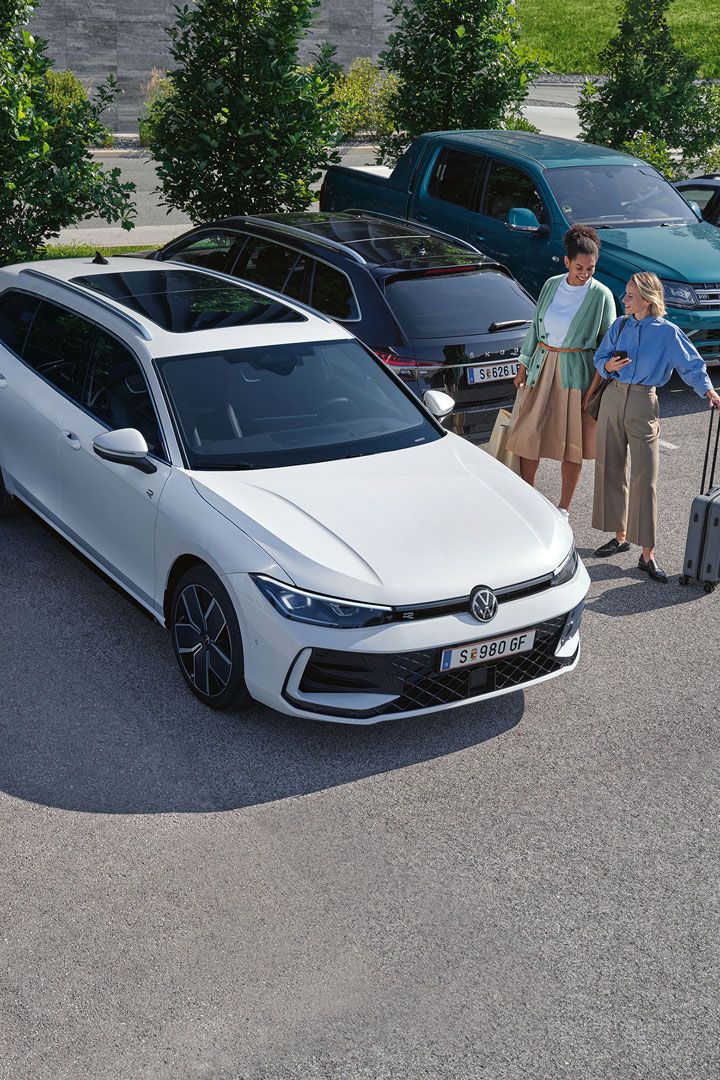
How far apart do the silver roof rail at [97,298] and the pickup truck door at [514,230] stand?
17.9 ft

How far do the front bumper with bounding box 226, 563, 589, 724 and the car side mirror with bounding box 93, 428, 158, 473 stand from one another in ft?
2.97

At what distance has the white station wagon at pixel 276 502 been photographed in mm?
5305

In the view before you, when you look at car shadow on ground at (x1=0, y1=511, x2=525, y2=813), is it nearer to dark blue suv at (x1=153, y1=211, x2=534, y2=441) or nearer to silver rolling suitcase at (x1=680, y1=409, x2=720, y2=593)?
silver rolling suitcase at (x1=680, y1=409, x2=720, y2=593)

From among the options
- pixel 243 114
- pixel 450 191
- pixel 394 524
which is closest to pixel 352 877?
pixel 394 524

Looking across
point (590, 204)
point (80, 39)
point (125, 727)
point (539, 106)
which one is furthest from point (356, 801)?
point (539, 106)

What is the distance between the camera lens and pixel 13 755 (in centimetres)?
541

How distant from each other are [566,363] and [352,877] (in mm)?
4083

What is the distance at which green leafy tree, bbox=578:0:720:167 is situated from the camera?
58.5 ft

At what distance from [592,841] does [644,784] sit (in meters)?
0.56

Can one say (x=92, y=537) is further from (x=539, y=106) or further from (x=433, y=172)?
(x=539, y=106)

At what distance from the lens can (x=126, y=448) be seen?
5.91m

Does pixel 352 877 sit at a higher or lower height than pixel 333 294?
lower

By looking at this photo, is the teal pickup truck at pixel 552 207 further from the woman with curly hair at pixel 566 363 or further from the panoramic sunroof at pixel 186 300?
the panoramic sunroof at pixel 186 300

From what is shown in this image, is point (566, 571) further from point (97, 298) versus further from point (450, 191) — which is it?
point (450, 191)
